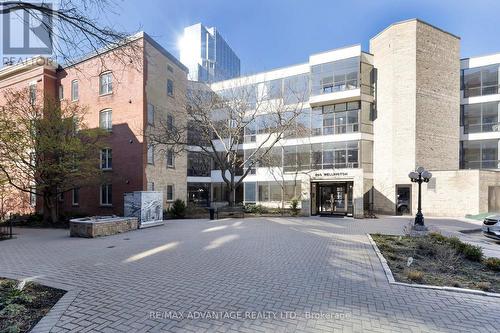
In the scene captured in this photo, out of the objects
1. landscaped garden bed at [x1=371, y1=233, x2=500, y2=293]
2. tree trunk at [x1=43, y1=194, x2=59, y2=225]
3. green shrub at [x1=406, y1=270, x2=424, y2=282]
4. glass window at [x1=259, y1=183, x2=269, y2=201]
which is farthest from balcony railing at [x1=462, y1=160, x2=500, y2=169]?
A: tree trunk at [x1=43, y1=194, x2=59, y2=225]

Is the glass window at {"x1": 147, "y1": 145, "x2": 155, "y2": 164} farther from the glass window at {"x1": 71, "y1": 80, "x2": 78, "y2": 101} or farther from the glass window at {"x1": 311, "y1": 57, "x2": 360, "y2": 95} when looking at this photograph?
the glass window at {"x1": 311, "y1": 57, "x2": 360, "y2": 95}

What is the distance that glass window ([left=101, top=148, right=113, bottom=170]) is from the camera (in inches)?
843

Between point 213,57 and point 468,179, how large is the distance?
27.3 metres

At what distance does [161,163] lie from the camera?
22500mm

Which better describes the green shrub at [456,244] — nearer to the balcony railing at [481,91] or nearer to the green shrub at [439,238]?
the green shrub at [439,238]

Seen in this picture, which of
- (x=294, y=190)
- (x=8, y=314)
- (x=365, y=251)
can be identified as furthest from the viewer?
(x=294, y=190)

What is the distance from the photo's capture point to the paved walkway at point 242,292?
166 inches

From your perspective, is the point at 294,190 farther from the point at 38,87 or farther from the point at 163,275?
the point at 38,87

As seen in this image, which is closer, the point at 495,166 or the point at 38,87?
the point at 38,87

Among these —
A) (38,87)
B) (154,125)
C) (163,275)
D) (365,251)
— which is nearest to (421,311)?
(365,251)

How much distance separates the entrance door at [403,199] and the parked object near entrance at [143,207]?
20.1 m

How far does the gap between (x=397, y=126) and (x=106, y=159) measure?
975 inches

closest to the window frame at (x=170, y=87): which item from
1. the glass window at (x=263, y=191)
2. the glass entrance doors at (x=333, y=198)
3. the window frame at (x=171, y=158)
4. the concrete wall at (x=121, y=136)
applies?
the concrete wall at (x=121, y=136)

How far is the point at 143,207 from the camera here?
52.0 feet
